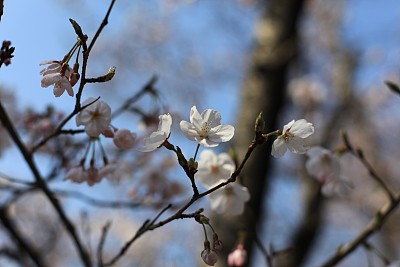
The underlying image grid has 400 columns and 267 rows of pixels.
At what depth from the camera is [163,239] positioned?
35.2 feet

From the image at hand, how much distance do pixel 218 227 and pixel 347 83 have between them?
4.31 meters

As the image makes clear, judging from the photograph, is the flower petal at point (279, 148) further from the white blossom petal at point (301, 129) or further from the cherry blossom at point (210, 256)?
the cherry blossom at point (210, 256)

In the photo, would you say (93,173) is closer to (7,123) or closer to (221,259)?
(7,123)

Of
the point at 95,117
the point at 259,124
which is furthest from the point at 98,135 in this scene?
the point at 259,124

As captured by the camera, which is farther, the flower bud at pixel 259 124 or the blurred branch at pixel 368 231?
the blurred branch at pixel 368 231

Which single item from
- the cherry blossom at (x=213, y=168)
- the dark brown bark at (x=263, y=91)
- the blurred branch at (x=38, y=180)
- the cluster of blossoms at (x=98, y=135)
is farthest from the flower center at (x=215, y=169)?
the dark brown bark at (x=263, y=91)

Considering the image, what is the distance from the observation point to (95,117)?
38.6 inches

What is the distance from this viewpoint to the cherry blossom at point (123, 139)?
111 cm

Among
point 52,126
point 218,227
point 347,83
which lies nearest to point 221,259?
point 218,227

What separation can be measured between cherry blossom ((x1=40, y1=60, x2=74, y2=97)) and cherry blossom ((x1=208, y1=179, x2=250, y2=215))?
597 mm

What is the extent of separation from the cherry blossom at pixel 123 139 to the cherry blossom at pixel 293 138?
1.33 ft

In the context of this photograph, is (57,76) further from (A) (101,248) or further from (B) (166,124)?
(A) (101,248)

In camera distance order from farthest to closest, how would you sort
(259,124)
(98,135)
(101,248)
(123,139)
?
(101,248) < (123,139) < (98,135) < (259,124)

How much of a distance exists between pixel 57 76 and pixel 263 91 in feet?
8.36
